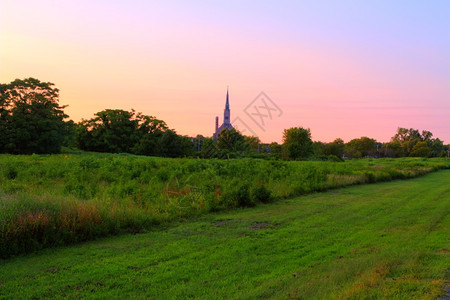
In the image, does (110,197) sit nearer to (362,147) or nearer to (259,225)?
(259,225)

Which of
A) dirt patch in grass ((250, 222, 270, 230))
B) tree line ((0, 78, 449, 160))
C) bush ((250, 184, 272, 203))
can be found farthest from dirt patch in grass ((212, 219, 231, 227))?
tree line ((0, 78, 449, 160))

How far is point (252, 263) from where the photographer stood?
631cm

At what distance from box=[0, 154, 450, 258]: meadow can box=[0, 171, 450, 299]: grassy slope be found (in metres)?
0.48

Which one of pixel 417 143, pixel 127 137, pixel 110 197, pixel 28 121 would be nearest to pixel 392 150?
pixel 417 143

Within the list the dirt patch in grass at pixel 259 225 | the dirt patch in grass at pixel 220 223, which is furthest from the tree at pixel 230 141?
the dirt patch in grass at pixel 259 225

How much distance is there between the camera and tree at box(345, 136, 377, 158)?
138 m

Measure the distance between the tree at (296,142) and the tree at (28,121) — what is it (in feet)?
123

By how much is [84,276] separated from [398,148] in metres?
151

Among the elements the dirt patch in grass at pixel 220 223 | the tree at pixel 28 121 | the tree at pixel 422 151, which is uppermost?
the tree at pixel 28 121

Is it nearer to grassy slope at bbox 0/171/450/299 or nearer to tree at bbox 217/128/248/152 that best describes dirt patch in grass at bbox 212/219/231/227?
→ grassy slope at bbox 0/171/450/299

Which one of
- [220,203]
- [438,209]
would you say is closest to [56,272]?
[220,203]

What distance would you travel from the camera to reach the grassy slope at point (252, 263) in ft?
16.5

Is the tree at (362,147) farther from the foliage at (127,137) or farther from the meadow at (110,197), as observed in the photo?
the meadow at (110,197)

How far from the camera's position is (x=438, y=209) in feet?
41.1
